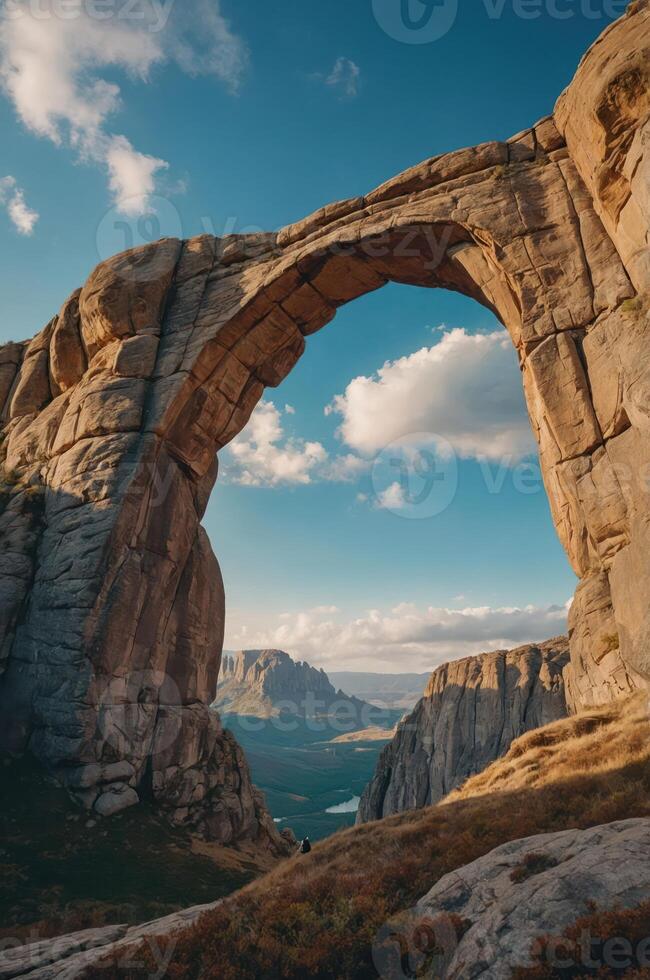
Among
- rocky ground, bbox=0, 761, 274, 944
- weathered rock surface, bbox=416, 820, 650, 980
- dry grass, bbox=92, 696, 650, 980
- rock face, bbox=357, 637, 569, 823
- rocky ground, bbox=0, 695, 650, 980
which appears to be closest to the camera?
weathered rock surface, bbox=416, 820, 650, 980

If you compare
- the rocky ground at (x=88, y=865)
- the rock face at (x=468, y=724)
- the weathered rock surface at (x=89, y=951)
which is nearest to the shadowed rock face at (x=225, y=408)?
the rocky ground at (x=88, y=865)

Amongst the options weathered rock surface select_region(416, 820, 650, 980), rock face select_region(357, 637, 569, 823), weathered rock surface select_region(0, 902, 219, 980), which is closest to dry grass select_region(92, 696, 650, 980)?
weathered rock surface select_region(0, 902, 219, 980)

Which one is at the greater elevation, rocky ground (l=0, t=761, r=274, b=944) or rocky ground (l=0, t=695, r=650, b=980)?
rocky ground (l=0, t=695, r=650, b=980)

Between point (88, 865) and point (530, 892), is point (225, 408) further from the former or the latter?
point (530, 892)

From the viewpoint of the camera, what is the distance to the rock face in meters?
68.1

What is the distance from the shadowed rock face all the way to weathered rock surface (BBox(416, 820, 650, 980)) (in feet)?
30.7

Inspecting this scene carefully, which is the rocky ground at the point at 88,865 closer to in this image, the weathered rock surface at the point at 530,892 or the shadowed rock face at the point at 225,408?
the shadowed rock face at the point at 225,408

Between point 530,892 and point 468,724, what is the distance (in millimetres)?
72054

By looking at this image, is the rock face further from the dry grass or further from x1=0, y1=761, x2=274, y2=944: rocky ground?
the dry grass

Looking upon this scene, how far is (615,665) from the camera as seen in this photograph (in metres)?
18.9

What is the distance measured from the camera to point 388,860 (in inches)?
477

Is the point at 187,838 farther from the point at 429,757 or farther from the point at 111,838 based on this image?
the point at 429,757

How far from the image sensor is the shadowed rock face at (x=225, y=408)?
2158 centimetres

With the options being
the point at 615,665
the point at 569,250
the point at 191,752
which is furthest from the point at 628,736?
the point at 191,752
